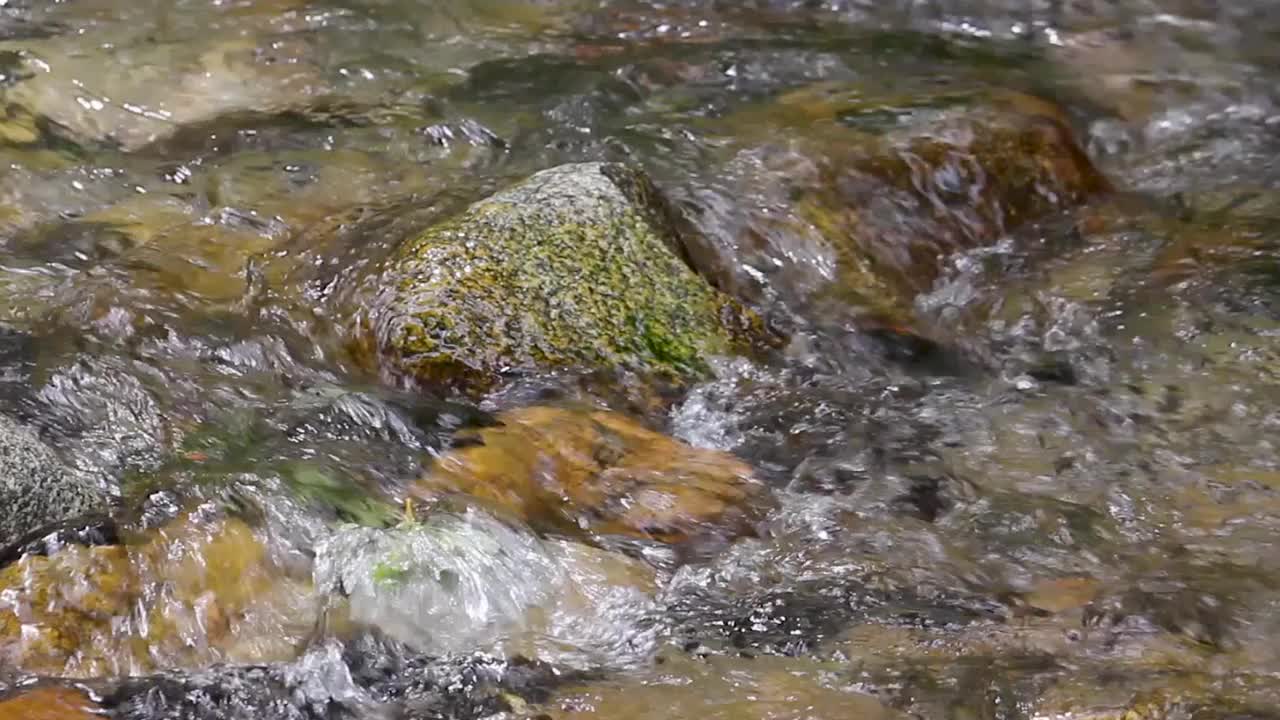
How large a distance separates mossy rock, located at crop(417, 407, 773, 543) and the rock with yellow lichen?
0.75m

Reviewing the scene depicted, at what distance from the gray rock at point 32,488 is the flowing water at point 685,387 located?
10 cm

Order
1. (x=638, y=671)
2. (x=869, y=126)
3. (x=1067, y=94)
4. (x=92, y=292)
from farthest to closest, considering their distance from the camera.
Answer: (x=1067, y=94) < (x=869, y=126) < (x=92, y=292) < (x=638, y=671)

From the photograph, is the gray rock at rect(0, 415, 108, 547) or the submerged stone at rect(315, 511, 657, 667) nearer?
the gray rock at rect(0, 415, 108, 547)

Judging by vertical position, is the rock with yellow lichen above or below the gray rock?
below

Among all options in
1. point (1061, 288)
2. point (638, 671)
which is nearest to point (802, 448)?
point (638, 671)

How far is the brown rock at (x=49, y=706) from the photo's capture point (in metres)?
3.48

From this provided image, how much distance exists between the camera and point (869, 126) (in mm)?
7328

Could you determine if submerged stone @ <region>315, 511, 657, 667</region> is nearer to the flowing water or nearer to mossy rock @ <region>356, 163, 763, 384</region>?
the flowing water

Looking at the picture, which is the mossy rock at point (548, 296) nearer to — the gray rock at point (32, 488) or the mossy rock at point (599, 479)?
the mossy rock at point (599, 479)

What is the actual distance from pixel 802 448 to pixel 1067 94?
4030 mm

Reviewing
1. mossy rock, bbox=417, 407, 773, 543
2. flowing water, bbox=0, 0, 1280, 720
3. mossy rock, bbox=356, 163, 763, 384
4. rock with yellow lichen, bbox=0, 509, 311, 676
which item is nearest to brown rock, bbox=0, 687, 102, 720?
flowing water, bbox=0, 0, 1280, 720

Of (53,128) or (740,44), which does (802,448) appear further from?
(53,128)

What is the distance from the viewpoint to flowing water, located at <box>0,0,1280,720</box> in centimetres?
391

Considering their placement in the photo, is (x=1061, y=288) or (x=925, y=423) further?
(x=1061, y=288)
